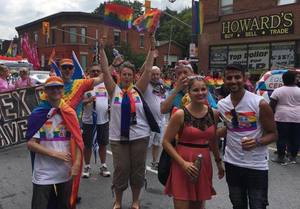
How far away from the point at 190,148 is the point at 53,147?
1.21 m

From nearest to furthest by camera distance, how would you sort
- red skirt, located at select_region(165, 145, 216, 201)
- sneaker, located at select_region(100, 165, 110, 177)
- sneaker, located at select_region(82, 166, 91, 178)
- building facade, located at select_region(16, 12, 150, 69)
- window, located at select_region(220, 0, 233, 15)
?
1. red skirt, located at select_region(165, 145, 216, 201)
2. sneaker, located at select_region(82, 166, 91, 178)
3. sneaker, located at select_region(100, 165, 110, 177)
4. window, located at select_region(220, 0, 233, 15)
5. building facade, located at select_region(16, 12, 150, 69)

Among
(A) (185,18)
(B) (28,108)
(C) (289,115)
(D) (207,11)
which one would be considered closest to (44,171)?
(C) (289,115)

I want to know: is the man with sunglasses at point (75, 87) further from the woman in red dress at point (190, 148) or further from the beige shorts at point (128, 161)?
the woman in red dress at point (190, 148)

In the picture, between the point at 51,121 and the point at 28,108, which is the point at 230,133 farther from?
the point at 28,108

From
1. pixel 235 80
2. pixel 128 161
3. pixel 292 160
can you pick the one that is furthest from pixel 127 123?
pixel 292 160

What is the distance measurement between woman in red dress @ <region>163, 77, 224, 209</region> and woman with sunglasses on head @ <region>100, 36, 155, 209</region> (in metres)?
1.24

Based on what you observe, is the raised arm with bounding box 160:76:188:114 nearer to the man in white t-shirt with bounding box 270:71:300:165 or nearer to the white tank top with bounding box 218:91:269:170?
the white tank top with bounding box 218:91:269:170

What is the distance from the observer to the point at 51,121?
147 inches

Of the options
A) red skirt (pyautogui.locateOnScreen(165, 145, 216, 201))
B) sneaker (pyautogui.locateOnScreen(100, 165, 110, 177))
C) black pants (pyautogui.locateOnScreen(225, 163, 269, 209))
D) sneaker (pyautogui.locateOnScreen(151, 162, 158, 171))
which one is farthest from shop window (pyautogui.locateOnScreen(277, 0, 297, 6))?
red skirt (pyautogui.locateOnScreen(165, 145, 216, 201))

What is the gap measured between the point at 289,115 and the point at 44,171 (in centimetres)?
537

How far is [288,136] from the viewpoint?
312 inches

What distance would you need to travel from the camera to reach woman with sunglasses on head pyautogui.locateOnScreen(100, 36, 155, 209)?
4.86 meters

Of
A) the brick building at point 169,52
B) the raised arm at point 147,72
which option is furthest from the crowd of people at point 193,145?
the brick building at point 169,52

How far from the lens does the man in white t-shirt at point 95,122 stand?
6.55m
